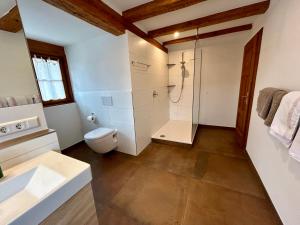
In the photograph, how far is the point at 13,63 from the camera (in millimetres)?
1005

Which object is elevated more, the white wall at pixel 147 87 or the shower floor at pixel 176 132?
the white wall at pixel 147 87

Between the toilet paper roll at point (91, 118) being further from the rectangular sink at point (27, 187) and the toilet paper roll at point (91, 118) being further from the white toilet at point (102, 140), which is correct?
the rectangular sink at point (27, 187)

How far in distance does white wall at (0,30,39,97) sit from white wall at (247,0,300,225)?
227 centimetres

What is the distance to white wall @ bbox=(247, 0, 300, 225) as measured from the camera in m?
1.13

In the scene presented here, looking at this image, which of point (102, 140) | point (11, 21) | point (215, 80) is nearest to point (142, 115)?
point (102, 140)

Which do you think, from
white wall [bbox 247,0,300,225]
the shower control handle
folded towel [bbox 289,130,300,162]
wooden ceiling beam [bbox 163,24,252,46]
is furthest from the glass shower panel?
folded towel [bbox 289,130,300,162]

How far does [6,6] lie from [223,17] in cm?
252

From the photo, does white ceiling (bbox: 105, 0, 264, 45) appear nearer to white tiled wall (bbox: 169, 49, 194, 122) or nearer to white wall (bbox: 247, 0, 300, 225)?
white wall (bbox: 247, 0, 300, 225)

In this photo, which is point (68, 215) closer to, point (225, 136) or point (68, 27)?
point (68, 27)

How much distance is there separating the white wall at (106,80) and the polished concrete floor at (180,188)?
1.72ft

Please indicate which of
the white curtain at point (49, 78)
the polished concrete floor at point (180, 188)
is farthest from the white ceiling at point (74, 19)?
the polished concrete floor at point (180, 188)

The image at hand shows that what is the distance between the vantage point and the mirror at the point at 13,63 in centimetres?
95

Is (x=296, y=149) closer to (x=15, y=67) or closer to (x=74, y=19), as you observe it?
(x=15, y=67)

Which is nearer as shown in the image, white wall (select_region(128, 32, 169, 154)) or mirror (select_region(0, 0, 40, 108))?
mirror (select_region(0, 0, 40, 108))
